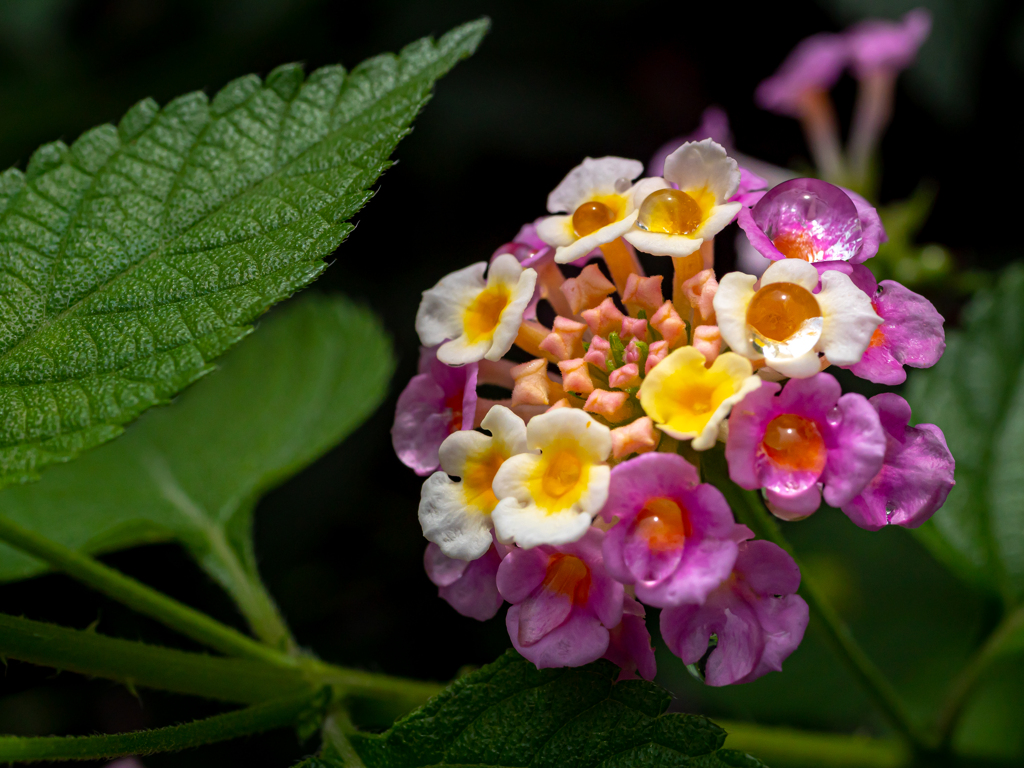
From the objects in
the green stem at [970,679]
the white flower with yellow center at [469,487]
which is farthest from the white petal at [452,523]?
the green stem at [970,679]

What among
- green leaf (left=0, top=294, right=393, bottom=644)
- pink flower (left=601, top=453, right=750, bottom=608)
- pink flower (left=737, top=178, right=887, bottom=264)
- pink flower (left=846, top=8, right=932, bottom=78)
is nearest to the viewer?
pink flower (left=601, top=453, right=750, bottom=608)

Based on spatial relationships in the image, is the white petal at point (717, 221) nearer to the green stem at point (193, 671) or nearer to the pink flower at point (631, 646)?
the pink flower at point (631, 646)

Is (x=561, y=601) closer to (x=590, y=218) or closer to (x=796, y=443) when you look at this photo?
(x=796, y=443)

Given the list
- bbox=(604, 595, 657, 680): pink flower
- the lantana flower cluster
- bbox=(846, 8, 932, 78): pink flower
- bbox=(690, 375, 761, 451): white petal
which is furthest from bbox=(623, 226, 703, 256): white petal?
bbox=(846, 8, 932, 78): pink flower

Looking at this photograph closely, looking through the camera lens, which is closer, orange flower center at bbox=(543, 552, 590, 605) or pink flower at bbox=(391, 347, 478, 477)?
orange flower center at bbox=(543, 552, 590, 605)

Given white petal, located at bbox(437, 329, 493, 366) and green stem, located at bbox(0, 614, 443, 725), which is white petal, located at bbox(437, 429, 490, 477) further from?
green stem, located at bbox(0, 614, 443, 725)

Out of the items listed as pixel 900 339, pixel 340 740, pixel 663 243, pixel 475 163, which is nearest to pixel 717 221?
pixel 663 243

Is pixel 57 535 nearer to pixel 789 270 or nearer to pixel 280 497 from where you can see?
pixel 280 497

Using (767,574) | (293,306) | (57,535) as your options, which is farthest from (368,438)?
(767,574)
